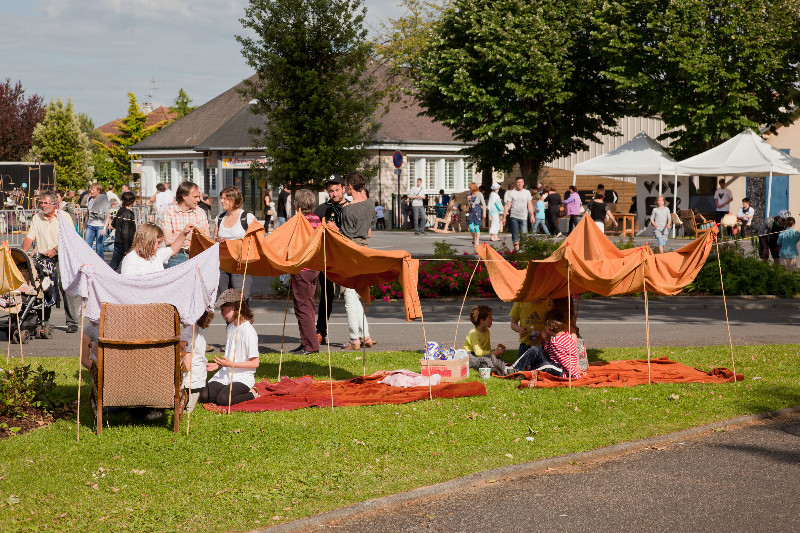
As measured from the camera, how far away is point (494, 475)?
688 cm

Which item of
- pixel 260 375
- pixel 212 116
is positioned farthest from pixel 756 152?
pixel 212 116

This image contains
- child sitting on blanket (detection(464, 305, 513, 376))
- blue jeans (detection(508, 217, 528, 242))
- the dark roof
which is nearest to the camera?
child sitting on blanket (detection(464, 305, 513, 376))

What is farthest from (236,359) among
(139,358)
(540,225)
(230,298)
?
(540,225)

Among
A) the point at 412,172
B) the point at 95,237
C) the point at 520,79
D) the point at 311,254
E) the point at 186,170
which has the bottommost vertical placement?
the point at 311,254

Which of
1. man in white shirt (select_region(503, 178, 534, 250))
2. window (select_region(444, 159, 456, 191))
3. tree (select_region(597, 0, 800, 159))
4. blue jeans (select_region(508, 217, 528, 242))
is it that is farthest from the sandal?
window (select_region(444, 159, 456, 191))

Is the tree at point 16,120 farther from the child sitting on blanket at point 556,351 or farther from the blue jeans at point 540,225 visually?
the child sitting on blanket at point 556,351

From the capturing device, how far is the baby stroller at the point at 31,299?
12789 millimetres

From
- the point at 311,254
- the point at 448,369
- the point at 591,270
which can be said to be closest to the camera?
the point at 311,254

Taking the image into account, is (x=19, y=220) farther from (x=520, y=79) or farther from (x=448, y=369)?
(x=448, y=369)

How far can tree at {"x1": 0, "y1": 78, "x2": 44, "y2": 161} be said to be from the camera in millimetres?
62250

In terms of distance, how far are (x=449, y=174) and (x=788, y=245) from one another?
3713 cm

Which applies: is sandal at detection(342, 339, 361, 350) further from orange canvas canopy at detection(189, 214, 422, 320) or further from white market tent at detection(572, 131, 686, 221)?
white market tent at detection(572, 131, 686, 221)

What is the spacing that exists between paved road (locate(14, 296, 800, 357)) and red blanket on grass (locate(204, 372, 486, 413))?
2.76 meters

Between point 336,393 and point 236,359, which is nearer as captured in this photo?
point 236,359
